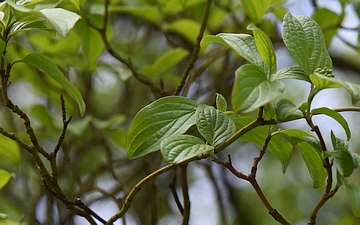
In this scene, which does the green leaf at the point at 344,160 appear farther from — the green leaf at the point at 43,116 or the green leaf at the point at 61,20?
the green leaf at the point at 43,116

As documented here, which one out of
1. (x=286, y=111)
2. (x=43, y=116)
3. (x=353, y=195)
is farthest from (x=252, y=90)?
(x=43, y=116)

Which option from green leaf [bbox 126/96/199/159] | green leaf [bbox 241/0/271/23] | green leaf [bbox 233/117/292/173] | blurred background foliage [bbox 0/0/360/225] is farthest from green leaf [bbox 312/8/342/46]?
green leaf [bbox 126/96/199/159]

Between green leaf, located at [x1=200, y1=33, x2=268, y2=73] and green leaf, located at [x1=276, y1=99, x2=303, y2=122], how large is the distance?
2.0 inches

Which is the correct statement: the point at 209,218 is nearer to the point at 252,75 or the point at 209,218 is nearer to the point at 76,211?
the point at 76,211

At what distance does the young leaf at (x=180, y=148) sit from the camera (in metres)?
0.40

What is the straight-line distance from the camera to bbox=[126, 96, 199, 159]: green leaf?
1.53ft

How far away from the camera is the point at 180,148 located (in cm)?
41

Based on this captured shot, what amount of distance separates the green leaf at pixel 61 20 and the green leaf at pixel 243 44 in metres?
0.14

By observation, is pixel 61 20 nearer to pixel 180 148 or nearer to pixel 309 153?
pixel 180 148

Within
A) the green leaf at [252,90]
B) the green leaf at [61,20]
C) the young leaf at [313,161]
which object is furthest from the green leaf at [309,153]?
the green leaf at [61,20]

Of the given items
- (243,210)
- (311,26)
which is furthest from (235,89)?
(243,210)

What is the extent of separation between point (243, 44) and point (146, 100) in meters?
1.05

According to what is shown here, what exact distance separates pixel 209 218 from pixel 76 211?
1.10 meters

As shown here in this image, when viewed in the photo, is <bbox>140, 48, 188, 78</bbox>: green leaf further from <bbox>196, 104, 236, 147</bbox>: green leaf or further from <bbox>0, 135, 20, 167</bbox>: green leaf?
<bbox>196, 104, 236, 147</bbox>: green leaf
